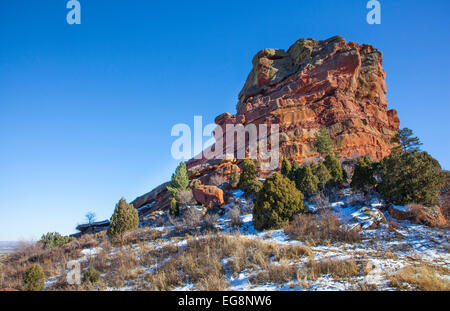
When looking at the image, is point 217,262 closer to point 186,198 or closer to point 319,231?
point 319,231

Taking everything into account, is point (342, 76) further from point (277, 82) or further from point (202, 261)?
point (202, 261)

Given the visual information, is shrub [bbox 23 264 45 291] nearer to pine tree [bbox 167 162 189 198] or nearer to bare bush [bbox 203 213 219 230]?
bare bush [bbox 203 213 219 230]

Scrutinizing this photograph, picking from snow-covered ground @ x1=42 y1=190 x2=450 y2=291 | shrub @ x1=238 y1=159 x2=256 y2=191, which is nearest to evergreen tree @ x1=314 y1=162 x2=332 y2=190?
snow-covered ground @ x1=42 y1=190 x2=450 y2=291

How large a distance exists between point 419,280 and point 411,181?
6916 mm

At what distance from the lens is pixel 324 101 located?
37.6 meters

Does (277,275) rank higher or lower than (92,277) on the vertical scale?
higher

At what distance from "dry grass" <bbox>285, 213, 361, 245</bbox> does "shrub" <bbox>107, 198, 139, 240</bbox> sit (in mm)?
8580

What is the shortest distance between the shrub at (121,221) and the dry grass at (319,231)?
8580mm

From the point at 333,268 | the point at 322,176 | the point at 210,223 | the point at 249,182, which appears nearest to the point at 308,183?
the point at 322,176

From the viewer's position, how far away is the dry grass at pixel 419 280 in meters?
4.05

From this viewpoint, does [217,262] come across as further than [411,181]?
No
